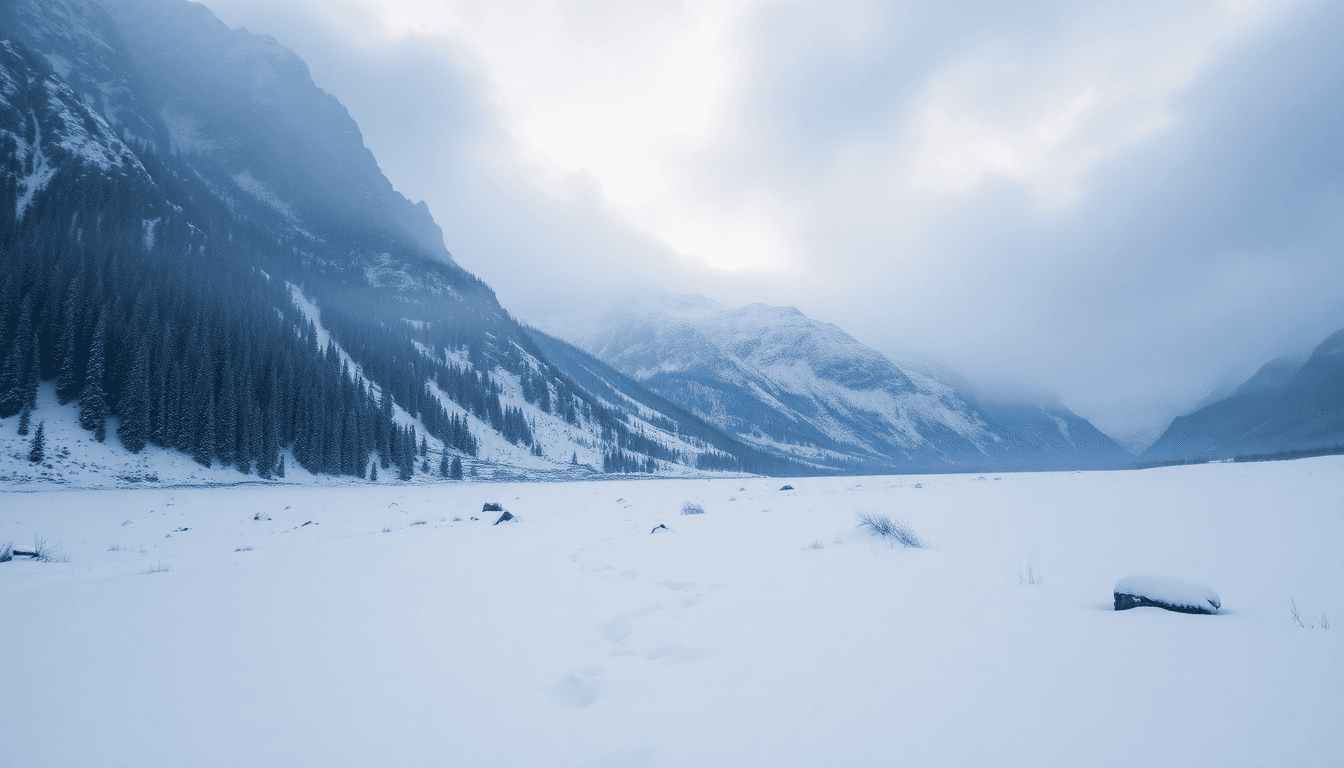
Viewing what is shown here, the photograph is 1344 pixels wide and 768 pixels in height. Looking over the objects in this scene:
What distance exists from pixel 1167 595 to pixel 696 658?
5267 mm

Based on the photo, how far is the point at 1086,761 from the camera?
8.85 ft

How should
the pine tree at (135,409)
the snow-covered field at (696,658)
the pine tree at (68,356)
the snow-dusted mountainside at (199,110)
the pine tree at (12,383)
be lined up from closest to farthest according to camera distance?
the snow-covered field at (696,658) → the pine tree at (12,383) → the pine tree at (135,409) → the pine tree at (68,356) → the snow-dusted mountainside at (199,110)

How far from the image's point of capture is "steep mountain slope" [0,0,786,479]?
143ft

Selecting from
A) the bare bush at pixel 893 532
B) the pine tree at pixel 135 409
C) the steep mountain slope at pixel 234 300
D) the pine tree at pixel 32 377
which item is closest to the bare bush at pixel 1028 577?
the bare bush at pixel 893 532

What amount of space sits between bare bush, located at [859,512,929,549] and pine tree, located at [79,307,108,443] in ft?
197

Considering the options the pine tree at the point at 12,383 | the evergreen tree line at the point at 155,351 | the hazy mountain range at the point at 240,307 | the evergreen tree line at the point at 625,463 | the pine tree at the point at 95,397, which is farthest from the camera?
the evergreen tree line at the point at 625,463

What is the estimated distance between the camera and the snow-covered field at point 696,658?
125 inches

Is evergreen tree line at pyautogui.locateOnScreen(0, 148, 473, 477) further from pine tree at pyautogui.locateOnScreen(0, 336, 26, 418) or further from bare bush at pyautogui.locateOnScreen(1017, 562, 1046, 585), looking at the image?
bare bush at pyautogui.locateOnScreen(1017, 562, 1046, 585)

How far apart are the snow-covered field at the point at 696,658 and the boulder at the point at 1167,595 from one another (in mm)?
174

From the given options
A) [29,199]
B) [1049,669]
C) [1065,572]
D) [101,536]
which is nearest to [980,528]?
[1065,572]

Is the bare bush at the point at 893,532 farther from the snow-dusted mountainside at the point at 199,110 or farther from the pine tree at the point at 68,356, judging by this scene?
the snow-dusted mountainside at the point at 199,110

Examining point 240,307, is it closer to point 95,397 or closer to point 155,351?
point 155,351

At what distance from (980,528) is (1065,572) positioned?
506 centimetres

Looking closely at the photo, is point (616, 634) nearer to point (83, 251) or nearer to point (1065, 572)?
point (1065, 572)
